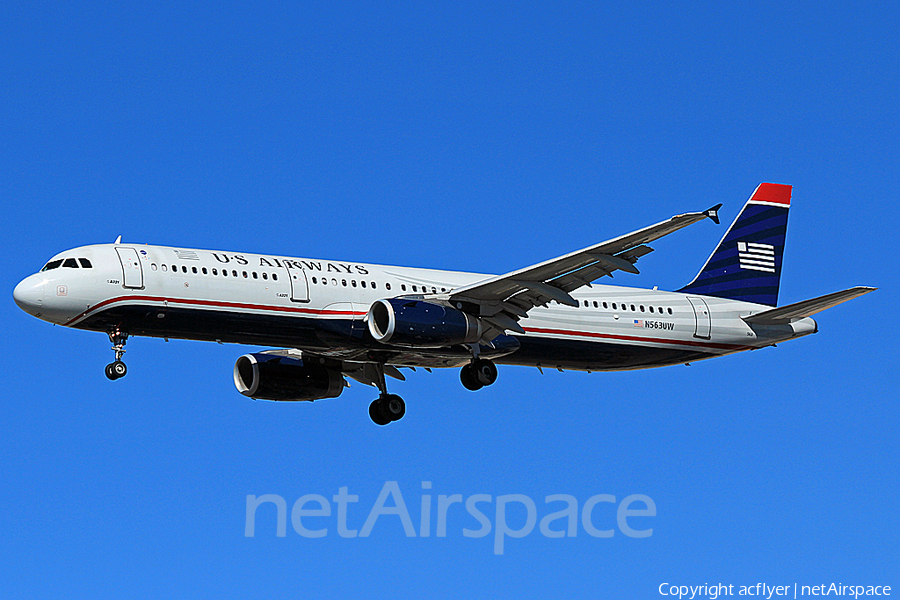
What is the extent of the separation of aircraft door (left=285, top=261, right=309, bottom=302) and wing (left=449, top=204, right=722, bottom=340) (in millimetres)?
4454

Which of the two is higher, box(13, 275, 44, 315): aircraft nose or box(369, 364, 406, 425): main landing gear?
box(369, 364, 406, 425): main landing gear

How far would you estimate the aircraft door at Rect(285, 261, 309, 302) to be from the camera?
36469mm

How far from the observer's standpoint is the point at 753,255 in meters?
46.4

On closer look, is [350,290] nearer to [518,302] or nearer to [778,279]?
[518,302]

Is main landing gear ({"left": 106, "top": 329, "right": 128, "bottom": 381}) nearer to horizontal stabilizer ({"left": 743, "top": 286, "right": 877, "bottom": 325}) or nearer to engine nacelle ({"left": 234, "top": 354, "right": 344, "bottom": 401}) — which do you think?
engine nacelle ({"left": 234, "top": 354, "right": 344, "bottom": 401})

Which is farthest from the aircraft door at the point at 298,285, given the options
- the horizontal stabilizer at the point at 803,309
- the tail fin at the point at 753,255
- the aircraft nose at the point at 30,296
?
the horizontal stabilizer at the point at 803,309

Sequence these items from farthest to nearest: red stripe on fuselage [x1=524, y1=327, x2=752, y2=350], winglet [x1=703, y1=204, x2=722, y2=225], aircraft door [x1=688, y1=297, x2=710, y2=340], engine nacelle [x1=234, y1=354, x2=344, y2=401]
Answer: aircraft door [x1=688, y1=297, x2=710, y2=340] → engine nacelle [x1=234, y1=354, x2=344, y2=401] → red stripe on fuselage [x1=524, y1=327, x2=752, y2=350] → winglet [x1=703, y1=204, x2=722, y2=225]

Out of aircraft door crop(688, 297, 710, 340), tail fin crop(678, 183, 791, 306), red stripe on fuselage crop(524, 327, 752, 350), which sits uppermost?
tail fin crop(678, 183, 791, 306)

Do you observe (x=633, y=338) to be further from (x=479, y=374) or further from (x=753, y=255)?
(x=753, y=255)

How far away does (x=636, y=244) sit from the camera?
33438mm

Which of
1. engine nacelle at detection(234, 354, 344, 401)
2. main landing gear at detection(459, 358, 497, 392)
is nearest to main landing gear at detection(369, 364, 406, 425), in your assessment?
engine nacelle at detection(234, 354, 344, 401)

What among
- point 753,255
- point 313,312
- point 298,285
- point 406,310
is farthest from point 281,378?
point 753,255

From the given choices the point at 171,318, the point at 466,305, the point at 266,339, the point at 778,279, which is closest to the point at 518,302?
the point at 466,305

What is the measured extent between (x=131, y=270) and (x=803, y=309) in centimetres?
2164
